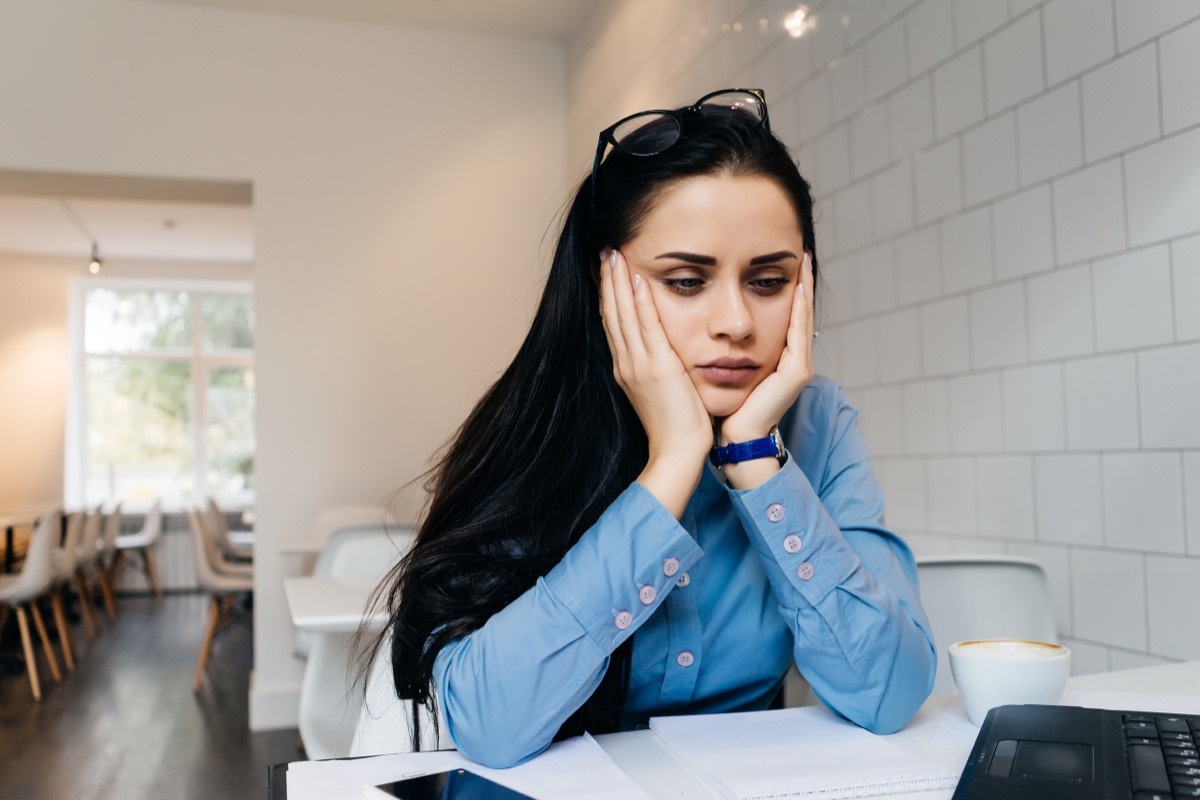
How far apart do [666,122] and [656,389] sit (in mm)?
289

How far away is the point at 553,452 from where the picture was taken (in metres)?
1.06

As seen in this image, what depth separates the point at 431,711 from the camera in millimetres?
927

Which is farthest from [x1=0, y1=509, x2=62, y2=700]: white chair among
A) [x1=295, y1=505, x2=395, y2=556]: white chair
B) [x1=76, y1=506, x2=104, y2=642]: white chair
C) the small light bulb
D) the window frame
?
the small light bulb

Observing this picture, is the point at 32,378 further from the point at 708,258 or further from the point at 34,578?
the point at 708,258

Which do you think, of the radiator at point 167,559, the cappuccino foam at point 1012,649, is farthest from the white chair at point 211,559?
the cappuccino foam at point 1012,649

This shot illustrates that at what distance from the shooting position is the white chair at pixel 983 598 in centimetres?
166

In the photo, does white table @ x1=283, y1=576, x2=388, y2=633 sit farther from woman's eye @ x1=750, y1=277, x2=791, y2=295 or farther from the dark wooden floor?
the dark wooden floor

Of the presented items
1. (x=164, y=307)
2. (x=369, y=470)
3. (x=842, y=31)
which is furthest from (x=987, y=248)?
(x=164, y=307)

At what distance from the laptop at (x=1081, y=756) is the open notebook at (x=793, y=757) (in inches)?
2.2

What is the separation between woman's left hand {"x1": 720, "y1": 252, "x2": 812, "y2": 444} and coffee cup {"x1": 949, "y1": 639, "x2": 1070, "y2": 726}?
275mm

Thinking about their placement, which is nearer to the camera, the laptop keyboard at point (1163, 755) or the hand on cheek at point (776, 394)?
the laptop keyboard at point (1163, 755)

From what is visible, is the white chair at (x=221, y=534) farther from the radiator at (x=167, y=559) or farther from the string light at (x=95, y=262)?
the string light at (x=95, y=262)

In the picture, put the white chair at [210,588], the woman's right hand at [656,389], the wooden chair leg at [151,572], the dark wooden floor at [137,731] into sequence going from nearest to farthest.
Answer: the woman's right hand at [656,389]
the dark wooden floor at [137,731]
the white chair at [210,588]
the wooden chair leg at [151,572]

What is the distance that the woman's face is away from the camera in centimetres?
99
